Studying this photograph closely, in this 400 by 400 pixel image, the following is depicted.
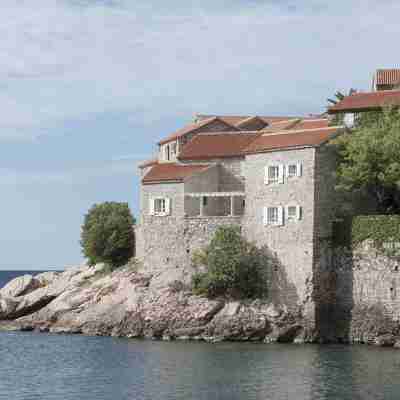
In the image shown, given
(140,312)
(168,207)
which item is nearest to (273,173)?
(168,207)

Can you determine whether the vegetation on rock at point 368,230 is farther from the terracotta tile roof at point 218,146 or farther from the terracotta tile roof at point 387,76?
the terracotta tile roof at point 387,76

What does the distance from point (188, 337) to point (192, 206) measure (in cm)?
1001

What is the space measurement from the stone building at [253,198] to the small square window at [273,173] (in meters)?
0.06

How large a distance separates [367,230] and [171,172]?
1603cm

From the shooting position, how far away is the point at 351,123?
64000 millimetres

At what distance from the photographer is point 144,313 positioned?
63.9 m

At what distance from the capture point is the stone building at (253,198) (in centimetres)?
6006

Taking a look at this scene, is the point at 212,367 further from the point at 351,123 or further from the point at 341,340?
the point at 351,123

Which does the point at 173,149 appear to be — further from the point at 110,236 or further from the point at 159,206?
the point at 159,206

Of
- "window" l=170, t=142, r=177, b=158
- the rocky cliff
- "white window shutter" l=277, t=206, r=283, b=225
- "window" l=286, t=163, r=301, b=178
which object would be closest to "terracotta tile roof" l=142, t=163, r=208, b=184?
"window" l=170, t=142, r=177, b=158

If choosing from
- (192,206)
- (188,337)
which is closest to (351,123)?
(192,206)

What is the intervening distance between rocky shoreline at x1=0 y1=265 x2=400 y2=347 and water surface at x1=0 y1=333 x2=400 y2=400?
1.63 meters

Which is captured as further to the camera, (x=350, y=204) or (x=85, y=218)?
(x=85, y=218)

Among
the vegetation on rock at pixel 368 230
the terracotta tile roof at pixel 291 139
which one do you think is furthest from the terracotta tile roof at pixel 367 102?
the vegetation on rock at pixel 368 230
